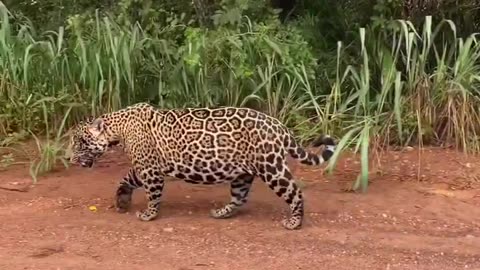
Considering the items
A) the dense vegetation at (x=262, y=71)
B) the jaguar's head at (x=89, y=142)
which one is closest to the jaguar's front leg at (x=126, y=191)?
the jaguar's head at (x=89, y=142)

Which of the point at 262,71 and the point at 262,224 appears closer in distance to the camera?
the point at 262,224

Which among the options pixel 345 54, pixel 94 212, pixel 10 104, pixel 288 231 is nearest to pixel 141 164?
pixel 94 212

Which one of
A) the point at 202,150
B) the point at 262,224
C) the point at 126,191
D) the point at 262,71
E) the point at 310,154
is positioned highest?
the point at 262,71

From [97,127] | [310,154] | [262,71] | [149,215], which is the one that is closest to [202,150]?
[149,215]

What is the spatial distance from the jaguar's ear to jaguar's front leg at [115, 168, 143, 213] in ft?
1.19

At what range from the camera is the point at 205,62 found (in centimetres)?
753

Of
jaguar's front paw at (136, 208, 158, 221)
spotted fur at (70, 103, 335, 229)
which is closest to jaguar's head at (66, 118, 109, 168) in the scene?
spotted fur at (70, 103, 335, 229)

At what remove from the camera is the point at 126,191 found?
19.9ft

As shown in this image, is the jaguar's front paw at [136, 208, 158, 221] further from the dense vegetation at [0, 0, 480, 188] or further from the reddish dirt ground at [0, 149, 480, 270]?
the dense vegetation at [0, 0, 480, 188]

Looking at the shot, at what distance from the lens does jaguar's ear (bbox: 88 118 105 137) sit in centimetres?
→ 605

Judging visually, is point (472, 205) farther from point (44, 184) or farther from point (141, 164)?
point (44, 184)

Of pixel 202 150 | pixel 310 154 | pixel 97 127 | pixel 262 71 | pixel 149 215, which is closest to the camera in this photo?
pixel 202 150

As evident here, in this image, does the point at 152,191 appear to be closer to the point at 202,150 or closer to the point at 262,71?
the point at 202,150

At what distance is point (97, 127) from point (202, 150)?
2.89 feet
